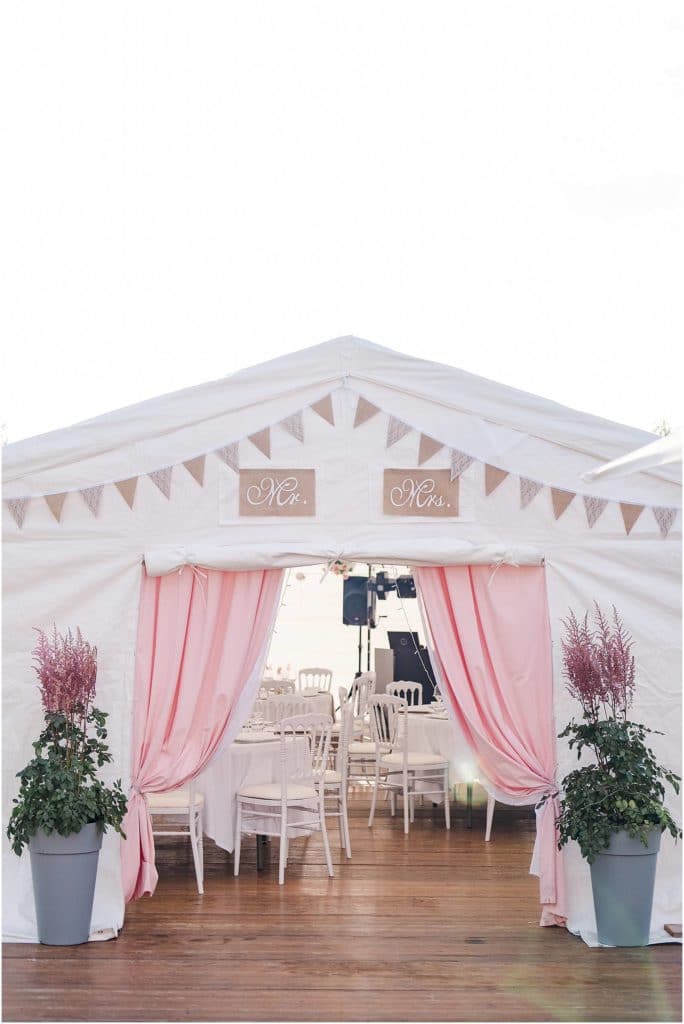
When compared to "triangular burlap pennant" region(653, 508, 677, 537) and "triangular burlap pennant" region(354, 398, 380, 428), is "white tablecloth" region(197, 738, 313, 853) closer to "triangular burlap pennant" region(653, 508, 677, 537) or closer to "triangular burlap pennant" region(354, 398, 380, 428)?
"triangular burlap pennant" region(354, 398, 380, 428)

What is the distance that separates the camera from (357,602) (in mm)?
10750

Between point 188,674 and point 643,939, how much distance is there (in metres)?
2.69

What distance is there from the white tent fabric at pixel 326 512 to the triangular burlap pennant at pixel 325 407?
0.10 feet

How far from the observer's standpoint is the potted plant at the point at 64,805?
4.88m

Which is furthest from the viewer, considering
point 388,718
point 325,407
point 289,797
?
point 388,718

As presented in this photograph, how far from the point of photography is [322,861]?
668cm

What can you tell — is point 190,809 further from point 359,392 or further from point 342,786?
point 359,392

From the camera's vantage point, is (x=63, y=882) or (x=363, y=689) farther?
(x=363, y=689)

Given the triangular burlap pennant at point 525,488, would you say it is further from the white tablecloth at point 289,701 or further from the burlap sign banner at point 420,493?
the white tablecloth at point 289,701

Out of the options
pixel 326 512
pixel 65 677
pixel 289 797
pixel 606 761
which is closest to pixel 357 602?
pixel 289 797

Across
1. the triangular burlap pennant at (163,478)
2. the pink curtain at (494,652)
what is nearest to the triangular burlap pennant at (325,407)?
the triangular burlap pennant at (163,478)

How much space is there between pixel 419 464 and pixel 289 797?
91.9 inches

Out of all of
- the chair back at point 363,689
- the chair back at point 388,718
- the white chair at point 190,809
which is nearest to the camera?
the white chair at point 190,809

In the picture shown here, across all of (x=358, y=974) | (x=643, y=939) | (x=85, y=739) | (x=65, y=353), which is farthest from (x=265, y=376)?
(x=65, y=353)
